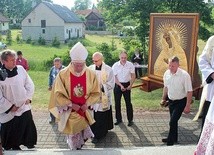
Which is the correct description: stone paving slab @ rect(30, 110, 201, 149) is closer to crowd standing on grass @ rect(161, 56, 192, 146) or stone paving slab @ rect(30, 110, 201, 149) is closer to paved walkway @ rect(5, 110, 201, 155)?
paved walkway @ rect(5, 110, 201, 155)

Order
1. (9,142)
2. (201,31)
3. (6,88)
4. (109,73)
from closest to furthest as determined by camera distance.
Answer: (6,88), (9,142), (109,73), (201,31)

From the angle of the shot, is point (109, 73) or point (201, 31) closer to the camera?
point (109, 73)

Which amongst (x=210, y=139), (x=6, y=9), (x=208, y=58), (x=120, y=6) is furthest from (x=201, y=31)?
(x=6, y=9)

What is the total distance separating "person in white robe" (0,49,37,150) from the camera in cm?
493

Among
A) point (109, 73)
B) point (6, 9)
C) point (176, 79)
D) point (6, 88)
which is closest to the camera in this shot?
point (6, 88)

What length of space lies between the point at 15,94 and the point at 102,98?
2.25 m

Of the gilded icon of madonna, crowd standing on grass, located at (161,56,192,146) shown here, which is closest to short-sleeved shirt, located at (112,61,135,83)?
the gilded icon of madonna

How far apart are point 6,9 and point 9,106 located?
9989 centimetres

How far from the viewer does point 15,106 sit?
507 cm

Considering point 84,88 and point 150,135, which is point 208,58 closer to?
point 84,88

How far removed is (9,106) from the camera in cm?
501

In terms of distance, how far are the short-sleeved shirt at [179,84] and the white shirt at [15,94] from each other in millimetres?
2736

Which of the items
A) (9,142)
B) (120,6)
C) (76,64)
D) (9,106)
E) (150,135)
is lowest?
(150,135)

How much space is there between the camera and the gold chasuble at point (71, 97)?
4.64m
